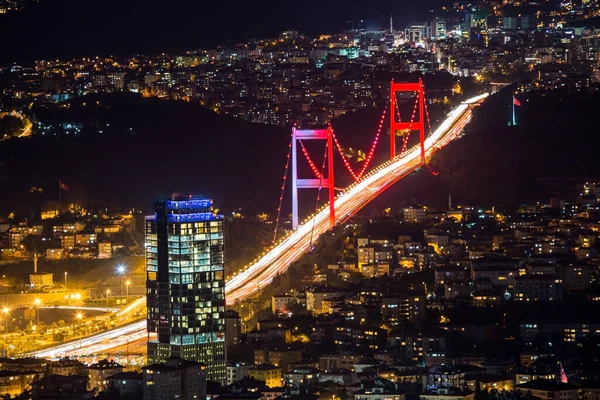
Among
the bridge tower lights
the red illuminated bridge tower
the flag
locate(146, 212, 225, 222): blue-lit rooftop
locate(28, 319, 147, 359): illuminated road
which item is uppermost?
the red illuminated bridge tower

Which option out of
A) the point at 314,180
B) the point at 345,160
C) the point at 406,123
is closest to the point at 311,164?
the point at 314,180

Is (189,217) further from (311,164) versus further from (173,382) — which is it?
(311,164)

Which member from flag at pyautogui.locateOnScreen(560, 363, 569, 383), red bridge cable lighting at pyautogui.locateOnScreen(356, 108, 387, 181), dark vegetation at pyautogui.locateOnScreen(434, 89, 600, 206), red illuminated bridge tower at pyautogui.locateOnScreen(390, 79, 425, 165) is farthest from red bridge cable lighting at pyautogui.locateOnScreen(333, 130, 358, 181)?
flag at pyautogui.locateOnScreen(560, 363, 569, 383)

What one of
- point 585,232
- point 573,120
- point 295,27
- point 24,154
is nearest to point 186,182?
point 24,154

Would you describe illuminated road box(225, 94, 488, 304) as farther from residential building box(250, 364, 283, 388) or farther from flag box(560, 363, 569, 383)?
flag box(560, 363, 569, 383)

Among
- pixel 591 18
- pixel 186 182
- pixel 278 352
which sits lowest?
pixel 278 352

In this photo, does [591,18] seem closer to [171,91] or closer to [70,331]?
[171,91]

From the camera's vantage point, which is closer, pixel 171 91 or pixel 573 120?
pixel 573 120
